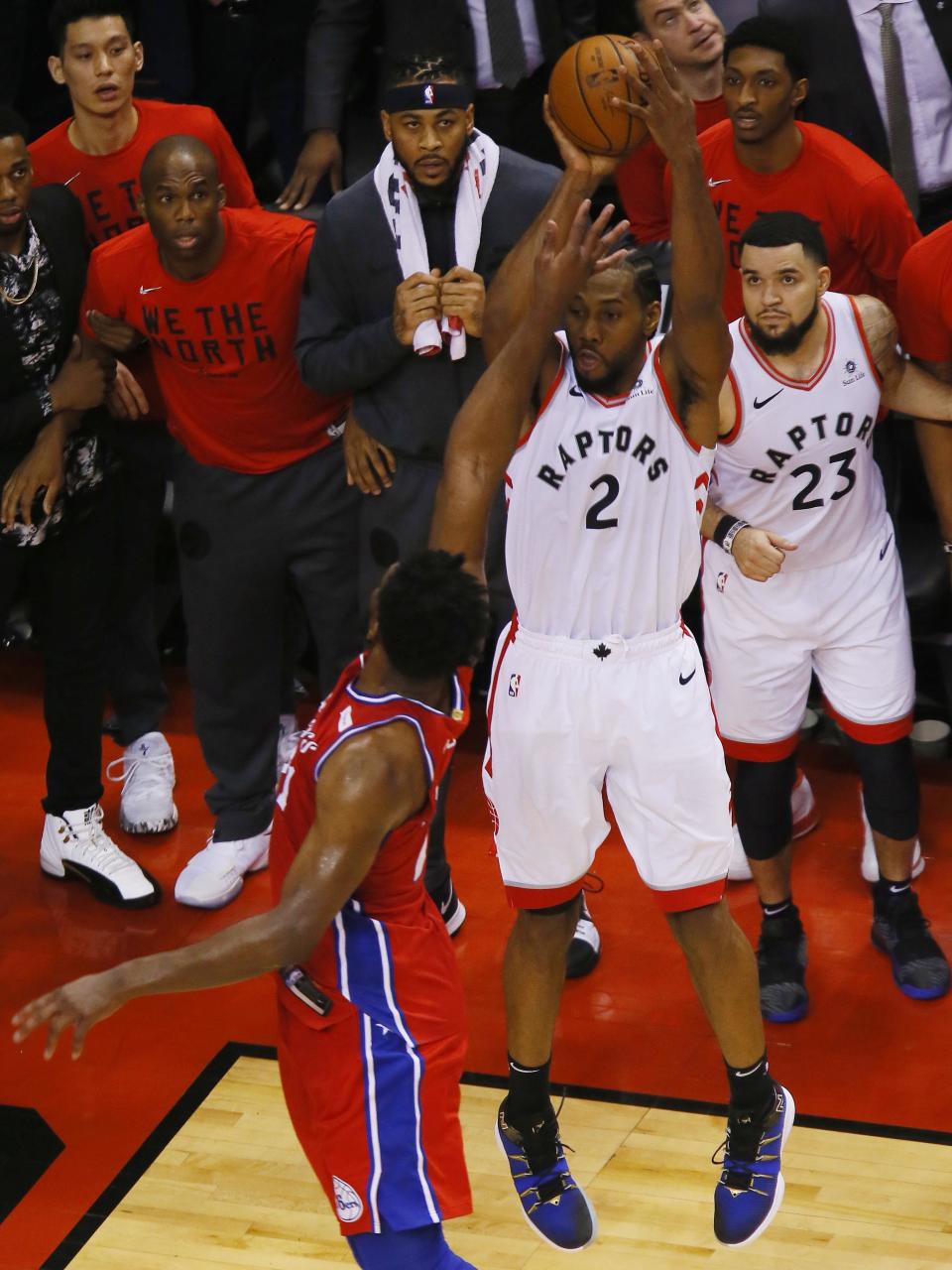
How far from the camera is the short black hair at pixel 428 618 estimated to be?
10.6ft

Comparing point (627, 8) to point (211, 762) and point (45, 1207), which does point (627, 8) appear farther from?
point (45, 1207)

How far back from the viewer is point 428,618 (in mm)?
3229

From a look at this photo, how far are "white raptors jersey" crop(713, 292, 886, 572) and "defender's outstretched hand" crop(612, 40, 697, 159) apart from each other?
4.07 feet

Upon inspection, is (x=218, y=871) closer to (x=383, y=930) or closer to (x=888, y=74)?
(x=383, y=930)

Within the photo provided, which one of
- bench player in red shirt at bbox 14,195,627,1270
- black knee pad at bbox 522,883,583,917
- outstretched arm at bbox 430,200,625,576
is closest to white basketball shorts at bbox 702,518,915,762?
black knee pad at bbox 522,883,583,917

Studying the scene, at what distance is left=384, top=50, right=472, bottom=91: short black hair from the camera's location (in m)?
4.75

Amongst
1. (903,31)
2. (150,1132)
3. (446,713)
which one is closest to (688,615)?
(903,31)

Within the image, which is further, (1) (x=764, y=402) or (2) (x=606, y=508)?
(1) (x=764, y=402)

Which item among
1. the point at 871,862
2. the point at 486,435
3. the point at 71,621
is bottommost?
the point at 871,862

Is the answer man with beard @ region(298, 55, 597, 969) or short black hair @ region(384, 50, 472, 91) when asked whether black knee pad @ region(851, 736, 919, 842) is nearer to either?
man with beard @ region(298, 55, 597, 969)

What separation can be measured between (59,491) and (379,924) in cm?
231

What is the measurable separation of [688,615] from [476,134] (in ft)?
6.80

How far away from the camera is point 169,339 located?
16.9ft

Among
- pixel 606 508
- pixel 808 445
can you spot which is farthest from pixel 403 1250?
pixel 808 445
